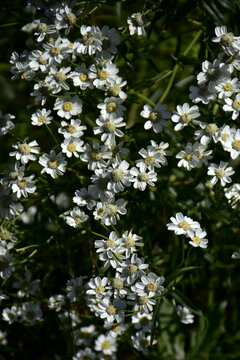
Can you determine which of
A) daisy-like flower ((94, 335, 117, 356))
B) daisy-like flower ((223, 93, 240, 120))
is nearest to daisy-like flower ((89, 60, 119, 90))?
daisy-like flower ((223, 93, 240, 120))

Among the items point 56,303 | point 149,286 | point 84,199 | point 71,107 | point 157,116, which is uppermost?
point 71,107

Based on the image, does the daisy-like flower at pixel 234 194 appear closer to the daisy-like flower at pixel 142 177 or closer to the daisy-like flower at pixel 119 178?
the daisy-like flower at pixel 142 177

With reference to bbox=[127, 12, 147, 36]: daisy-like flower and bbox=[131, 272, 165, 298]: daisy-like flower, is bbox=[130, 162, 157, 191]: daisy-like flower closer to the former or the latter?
bbox=[131, 272, 165, 298]: daisy-like flower

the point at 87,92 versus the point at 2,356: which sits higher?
the point at 87,92

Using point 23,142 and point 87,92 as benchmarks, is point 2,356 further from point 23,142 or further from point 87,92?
point 87,92

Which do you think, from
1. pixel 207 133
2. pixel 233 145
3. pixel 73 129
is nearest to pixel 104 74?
pixel 73 129

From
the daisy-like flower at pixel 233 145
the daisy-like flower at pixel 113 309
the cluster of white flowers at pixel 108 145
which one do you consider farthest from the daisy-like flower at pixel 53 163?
the daisy-like flower at pixel 233 145

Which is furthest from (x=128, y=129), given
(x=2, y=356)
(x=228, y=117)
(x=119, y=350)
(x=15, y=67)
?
(x=2, y=356)

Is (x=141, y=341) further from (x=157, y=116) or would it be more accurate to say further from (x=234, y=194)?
(x=157, y=116)
